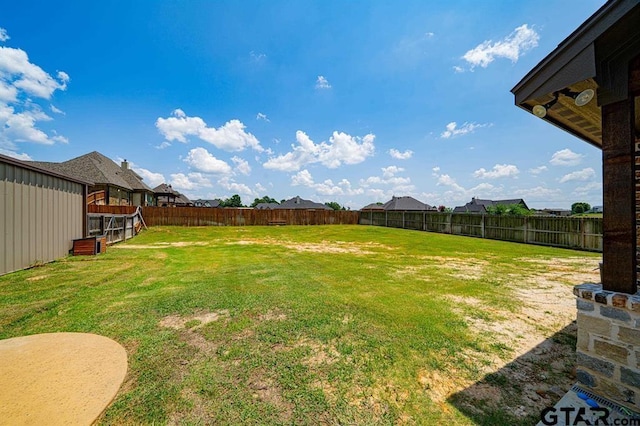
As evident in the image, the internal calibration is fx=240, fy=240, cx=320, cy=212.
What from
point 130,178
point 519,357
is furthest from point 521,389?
point 130,178

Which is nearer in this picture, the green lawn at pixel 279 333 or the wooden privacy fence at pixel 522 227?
the green lawn at pixel 279 333

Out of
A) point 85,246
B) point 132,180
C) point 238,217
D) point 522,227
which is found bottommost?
point 85,246

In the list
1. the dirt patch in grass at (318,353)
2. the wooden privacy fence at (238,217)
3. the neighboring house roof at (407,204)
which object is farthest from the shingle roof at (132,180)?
the neighboring house roof at (407,204)

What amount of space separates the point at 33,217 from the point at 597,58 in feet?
38.0

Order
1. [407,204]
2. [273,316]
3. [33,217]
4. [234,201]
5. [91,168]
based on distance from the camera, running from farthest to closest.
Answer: [234,201], [407,204], [91,168], [33,217], [273,316]

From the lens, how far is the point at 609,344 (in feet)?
6.46

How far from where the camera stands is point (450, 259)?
8.68m

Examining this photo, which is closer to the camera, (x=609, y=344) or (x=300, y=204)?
(x=609, y=344)

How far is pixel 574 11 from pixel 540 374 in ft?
18.8

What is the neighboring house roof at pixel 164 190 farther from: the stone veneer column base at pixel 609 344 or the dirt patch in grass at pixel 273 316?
the stone veneer column base at pixel 609 344

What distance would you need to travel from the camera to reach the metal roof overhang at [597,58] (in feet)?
6.31

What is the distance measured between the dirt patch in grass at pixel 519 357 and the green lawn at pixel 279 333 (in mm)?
45

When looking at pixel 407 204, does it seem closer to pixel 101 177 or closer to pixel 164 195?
pixel 164 195

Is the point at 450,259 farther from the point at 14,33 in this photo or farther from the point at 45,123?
the point at 45,123
